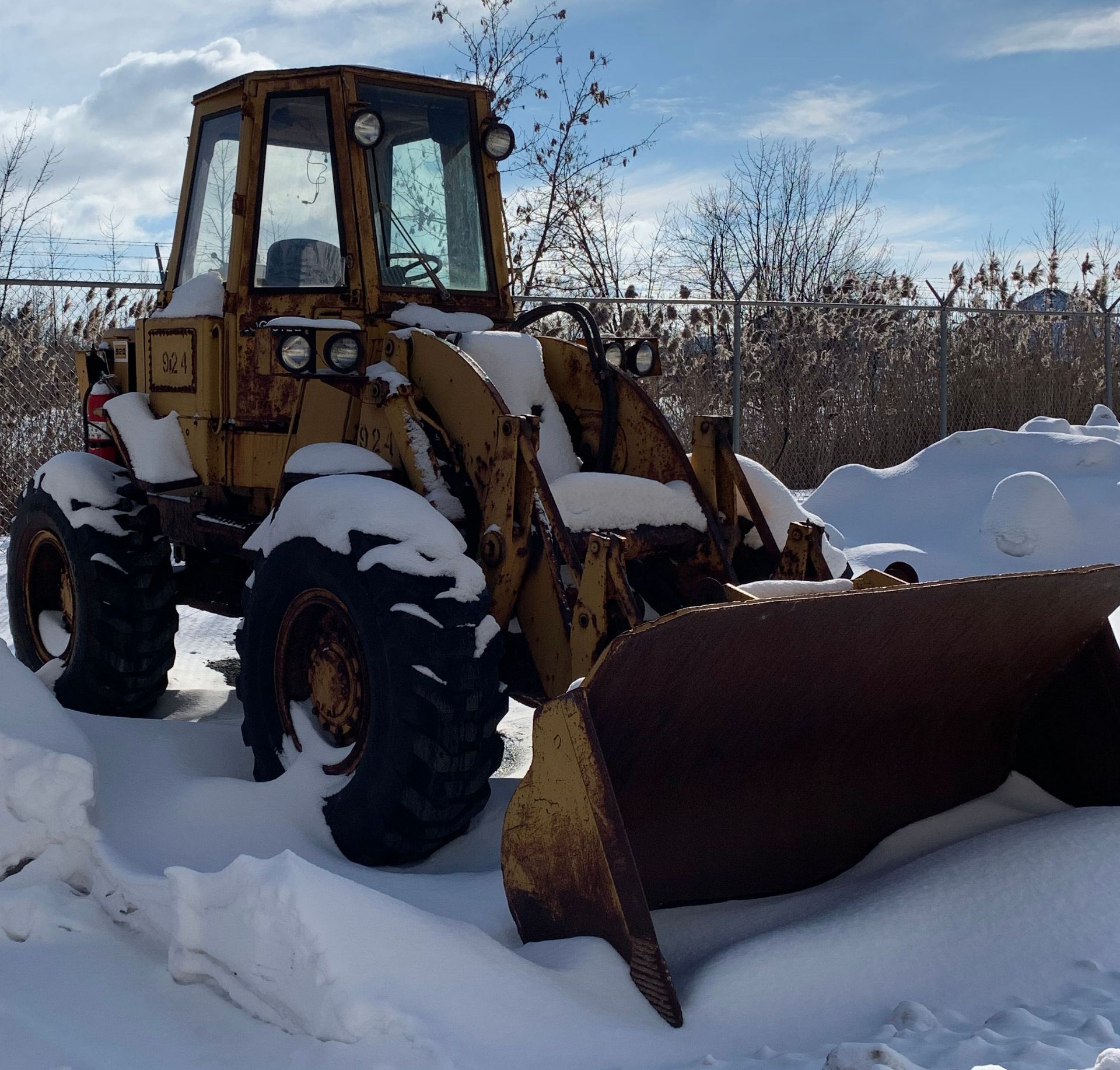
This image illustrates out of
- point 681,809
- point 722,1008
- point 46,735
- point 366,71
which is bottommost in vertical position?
point 722,1008

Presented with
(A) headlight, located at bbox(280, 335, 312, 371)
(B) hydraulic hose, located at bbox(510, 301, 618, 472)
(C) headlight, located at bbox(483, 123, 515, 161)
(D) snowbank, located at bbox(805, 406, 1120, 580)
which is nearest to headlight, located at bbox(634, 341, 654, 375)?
(B) hydraulic hose, located at bbox(510, 301, 618, 472)

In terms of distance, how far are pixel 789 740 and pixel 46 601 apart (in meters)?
3.76

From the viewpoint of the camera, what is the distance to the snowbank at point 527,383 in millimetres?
4422

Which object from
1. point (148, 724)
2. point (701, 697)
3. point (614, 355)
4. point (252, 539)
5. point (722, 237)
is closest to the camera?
point (701, 697)

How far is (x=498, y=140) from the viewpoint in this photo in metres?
4.88

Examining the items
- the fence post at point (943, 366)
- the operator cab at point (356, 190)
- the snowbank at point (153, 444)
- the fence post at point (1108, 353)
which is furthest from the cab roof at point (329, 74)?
the fence post at point (1108, 353)

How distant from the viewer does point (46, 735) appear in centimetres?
356

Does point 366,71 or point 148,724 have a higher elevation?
point 366,71

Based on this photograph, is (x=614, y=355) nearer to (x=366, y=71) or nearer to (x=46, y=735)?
(x=366, y=71)

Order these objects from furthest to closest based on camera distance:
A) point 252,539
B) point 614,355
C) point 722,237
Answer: point 722,237
point 614,355
point 252,539

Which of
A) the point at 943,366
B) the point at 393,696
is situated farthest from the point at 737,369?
the point at 393,696

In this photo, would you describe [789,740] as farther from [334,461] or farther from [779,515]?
[334,461]

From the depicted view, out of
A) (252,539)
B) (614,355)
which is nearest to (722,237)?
(614,355)

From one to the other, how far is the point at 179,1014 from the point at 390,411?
2.07 m
